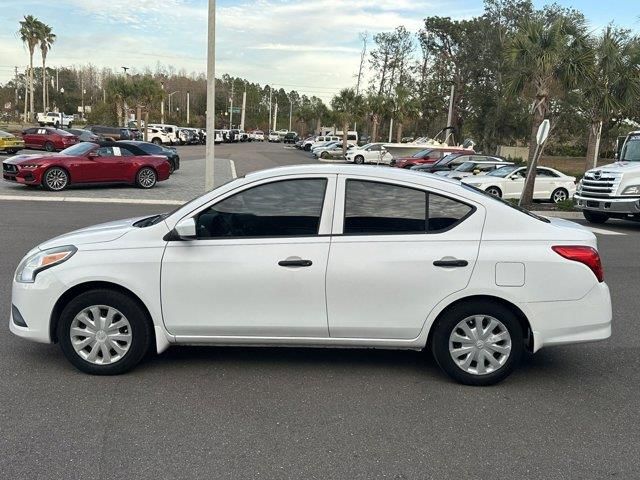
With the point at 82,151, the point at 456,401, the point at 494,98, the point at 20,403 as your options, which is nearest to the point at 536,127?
the point at 82,151

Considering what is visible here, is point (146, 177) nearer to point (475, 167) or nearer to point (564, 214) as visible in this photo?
point (475, 167)

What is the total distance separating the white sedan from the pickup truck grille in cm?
371

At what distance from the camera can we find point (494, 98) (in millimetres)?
55312

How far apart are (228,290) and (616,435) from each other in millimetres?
2764

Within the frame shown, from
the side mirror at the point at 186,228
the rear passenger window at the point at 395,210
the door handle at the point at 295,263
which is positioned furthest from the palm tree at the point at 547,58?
the side mirror at the point at 186,228

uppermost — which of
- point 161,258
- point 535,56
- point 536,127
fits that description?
point 535,56

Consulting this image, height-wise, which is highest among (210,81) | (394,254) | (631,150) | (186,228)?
(210,81)

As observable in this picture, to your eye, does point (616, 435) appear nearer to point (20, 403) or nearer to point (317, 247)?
point (317, 247)

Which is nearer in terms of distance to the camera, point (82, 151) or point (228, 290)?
point (228, 290)

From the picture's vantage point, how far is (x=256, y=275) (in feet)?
14.2

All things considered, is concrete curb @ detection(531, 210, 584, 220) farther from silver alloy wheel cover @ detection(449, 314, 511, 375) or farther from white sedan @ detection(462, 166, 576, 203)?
silver alloy wheel cover @ detection(449, 314, 511, 375)

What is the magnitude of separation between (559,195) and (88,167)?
1569cm

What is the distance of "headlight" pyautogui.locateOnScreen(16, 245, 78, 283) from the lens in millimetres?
4395

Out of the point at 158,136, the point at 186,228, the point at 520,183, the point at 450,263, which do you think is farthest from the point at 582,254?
the point at 158,136
